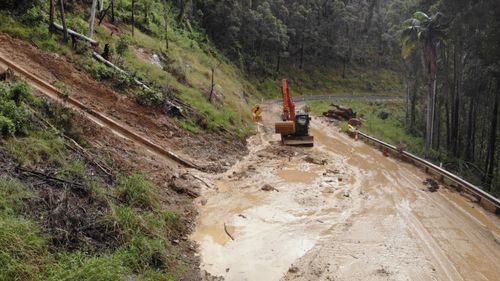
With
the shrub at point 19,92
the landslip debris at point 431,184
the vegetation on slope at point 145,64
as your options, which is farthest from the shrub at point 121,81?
the landslip debris at point 431,184

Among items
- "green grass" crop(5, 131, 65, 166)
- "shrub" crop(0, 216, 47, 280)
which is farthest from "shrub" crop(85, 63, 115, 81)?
"shrub" crop(0, 216, 47, 280)

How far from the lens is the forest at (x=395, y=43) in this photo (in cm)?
2421

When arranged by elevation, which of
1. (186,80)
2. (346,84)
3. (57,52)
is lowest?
(346,84)

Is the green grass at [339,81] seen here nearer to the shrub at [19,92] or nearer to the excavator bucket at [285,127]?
the excavator bucket at [285,127]

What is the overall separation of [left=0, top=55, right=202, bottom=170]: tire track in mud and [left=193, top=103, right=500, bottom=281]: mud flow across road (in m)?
1.94

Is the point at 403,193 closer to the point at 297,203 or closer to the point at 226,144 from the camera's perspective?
the point at 297,203

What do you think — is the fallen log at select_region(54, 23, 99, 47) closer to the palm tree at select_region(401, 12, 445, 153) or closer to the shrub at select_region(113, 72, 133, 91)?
the shrub at select_region(113, 72, 133, 91)

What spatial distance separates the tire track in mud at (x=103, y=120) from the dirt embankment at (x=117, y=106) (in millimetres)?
521

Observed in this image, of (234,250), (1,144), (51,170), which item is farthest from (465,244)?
(1,144)

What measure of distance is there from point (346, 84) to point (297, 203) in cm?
6619

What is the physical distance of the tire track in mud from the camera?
52.2 ft

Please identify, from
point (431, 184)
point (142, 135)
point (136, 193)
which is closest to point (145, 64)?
point (142, 135)

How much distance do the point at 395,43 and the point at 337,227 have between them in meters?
60.0

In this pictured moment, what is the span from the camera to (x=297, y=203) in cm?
1439
